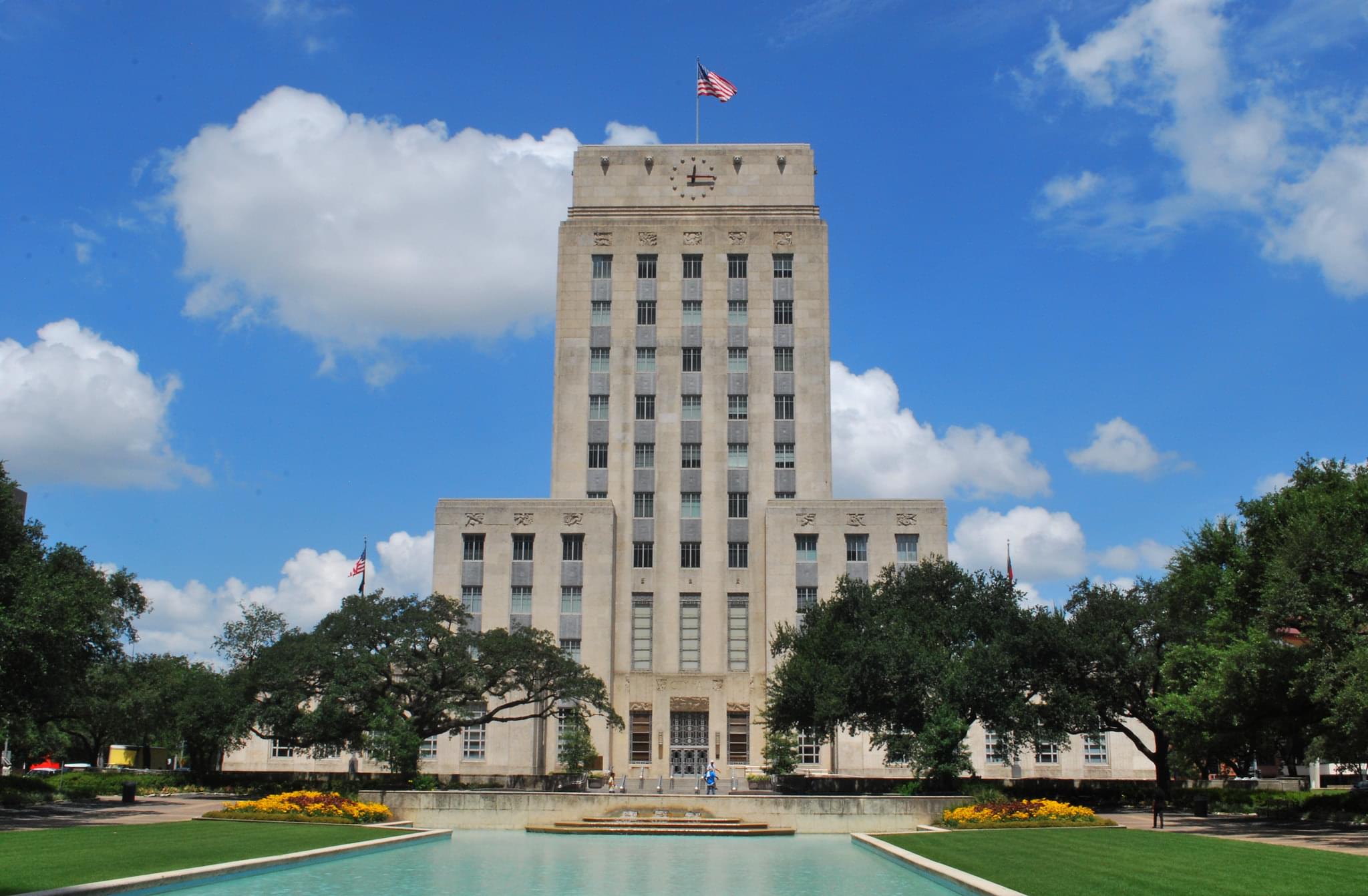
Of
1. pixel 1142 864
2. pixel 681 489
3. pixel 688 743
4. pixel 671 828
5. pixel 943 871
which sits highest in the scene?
pixel 681 489

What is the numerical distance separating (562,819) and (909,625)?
56.4 feet

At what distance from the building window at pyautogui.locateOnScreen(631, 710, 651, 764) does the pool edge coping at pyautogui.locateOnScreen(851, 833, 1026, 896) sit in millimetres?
40985

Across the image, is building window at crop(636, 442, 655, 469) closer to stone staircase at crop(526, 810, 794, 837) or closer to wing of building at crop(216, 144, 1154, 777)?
wing of building at crop(216, 144, 1154, 777)

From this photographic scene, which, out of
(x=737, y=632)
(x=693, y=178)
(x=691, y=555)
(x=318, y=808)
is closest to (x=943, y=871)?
(x=318, y=808)

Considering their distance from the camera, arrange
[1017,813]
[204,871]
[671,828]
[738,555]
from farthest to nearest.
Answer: [738,555] < [671,828] < [1017,813] < [204,871]

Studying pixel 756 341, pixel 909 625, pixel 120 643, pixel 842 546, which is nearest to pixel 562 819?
pixel 909 625

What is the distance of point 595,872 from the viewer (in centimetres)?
2781

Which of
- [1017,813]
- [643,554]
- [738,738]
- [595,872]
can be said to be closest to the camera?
[595,872]

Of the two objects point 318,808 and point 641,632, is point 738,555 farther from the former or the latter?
point 318,808

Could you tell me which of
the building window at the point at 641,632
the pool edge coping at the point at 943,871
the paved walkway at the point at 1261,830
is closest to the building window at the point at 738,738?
the building window at the point at 641,632

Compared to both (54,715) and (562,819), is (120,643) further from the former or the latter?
(562,819)

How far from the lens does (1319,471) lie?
42.7 metres

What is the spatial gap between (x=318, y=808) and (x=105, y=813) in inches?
410

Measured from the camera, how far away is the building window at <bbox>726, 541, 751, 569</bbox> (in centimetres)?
8000
